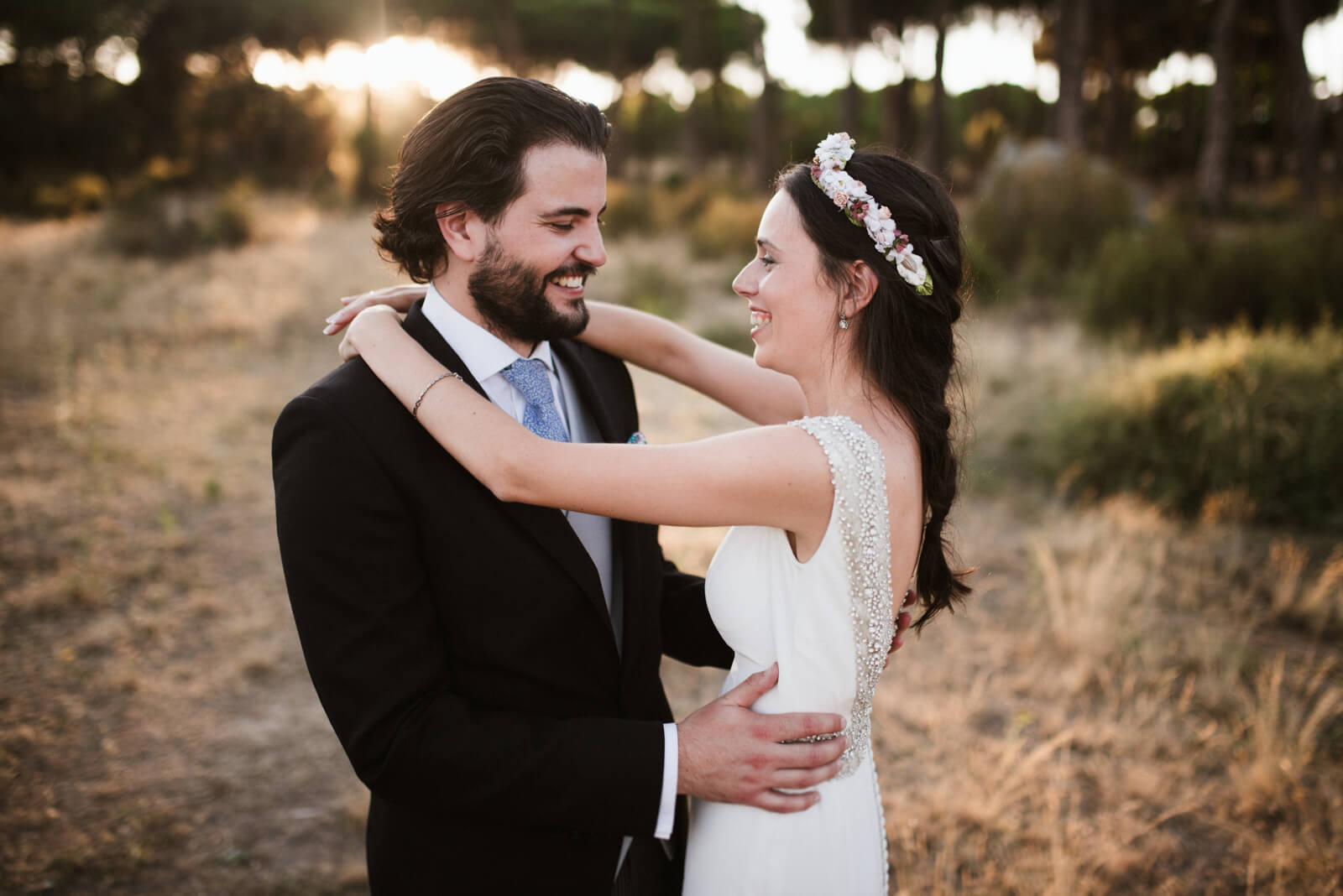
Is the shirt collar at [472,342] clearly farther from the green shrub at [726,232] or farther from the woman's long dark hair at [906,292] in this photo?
the green shrub at [726,232]

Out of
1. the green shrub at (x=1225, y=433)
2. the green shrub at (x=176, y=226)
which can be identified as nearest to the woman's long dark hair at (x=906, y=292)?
the green shrub at (x=1225, y=433)

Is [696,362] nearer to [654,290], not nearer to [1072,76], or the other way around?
[654,290]

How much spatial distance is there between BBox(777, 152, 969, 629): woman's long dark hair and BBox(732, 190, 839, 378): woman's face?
0.09 ft

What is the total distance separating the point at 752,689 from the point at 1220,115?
18712 mm

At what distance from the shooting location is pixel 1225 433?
248 inches

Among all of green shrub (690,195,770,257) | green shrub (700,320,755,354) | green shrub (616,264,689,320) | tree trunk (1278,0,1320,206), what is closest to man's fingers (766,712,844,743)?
green shrub (700,320,755,354)

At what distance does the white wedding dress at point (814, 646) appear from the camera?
176 cm

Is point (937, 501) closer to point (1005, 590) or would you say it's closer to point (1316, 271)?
point (1005, 590)

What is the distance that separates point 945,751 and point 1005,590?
5.97ft

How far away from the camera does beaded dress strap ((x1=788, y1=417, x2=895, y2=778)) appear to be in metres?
1.73

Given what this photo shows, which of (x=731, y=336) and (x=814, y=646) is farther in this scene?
(x=731, y=336)

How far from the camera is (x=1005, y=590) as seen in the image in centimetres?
554

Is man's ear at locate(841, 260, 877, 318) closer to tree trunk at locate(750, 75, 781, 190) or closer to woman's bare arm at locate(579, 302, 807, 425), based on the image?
woman's bare arm at locate(579, 302, 807, 425)

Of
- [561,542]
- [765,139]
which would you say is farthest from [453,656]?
[765,139]
